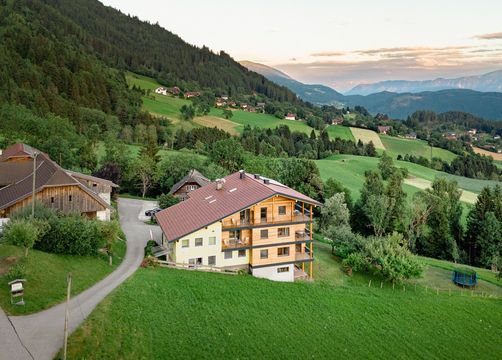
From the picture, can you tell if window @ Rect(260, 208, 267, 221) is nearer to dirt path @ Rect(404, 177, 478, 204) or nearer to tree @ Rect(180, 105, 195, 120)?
dirt path @ Rect(404, 177, 478, 204)

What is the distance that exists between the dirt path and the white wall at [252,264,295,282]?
251 feet

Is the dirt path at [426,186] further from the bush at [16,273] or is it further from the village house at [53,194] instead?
the bush at [16,273]

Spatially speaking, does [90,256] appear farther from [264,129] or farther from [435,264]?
[264,129]

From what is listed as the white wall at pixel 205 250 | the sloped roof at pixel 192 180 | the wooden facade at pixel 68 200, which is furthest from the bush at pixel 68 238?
the sloped roof at pixel 192 180

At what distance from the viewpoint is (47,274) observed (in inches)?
1242

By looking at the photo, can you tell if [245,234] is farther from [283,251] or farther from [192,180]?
[192,180]

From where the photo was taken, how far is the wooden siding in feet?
152

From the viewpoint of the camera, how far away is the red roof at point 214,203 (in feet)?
134

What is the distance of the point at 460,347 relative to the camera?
33656 millimetres

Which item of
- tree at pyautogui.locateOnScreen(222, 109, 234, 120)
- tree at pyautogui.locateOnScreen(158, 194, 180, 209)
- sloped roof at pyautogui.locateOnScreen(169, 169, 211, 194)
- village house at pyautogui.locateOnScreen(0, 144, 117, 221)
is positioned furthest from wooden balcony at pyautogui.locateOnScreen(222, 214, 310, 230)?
tree at pyautogui.locateOnScreen(222, 109, 234, 120)

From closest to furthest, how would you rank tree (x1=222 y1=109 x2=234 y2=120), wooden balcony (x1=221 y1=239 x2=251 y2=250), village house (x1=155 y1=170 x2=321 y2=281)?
village house (x1=155 y1=170 x2=321 y2=281), wooden balcony (x1=221 y1=239 x2=251 y2=250), tree (x1=222 y1=109 x2=234 y2=120)

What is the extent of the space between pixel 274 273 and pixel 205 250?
712 cm

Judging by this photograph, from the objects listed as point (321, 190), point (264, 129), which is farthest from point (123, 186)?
point (264, 129)

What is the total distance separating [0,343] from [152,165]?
5277 cm
